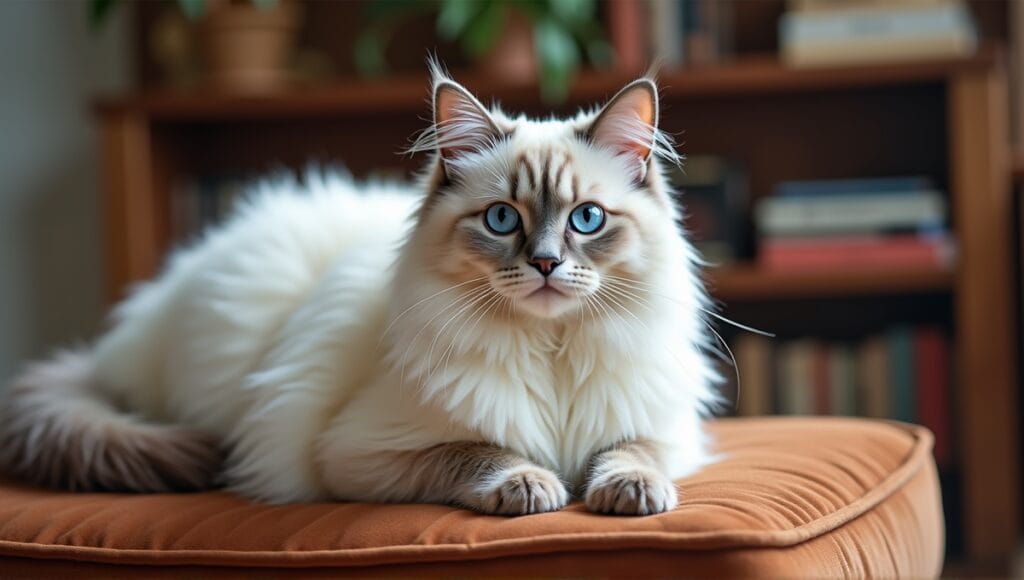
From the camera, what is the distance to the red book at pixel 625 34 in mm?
2725

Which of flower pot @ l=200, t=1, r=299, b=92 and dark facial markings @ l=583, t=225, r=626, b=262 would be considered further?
flower pot @ l=200, t=1, r=299, b=92

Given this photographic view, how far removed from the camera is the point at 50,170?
9.68 ft

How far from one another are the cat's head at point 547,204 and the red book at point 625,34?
1.35 meters

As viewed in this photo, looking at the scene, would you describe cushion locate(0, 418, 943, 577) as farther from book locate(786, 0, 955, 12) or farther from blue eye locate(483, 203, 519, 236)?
book locate(786, 0, 955, 12)

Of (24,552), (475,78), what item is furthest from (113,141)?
(24,552)

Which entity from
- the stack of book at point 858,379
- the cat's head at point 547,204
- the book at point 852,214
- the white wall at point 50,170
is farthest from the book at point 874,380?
the white wall at point 50,170

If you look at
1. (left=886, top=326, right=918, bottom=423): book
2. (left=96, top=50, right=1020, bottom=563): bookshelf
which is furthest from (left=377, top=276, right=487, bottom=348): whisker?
(left=886, top=326, right=918, bottom=423): book

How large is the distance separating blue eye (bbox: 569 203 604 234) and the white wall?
6.51 feet

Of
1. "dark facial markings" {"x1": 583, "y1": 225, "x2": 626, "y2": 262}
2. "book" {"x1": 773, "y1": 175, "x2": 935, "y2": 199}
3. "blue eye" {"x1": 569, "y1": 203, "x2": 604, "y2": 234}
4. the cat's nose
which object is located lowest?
the cat's nose

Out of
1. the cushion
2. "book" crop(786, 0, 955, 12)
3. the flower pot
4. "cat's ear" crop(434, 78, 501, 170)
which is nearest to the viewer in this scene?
the cushion

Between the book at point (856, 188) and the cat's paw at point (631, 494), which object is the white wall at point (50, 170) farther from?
the cat's paw at point (631, 494)

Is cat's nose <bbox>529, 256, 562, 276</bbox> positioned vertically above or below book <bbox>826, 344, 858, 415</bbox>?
above

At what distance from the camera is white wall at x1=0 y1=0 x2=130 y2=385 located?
2.79 meters

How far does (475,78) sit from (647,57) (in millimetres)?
447
